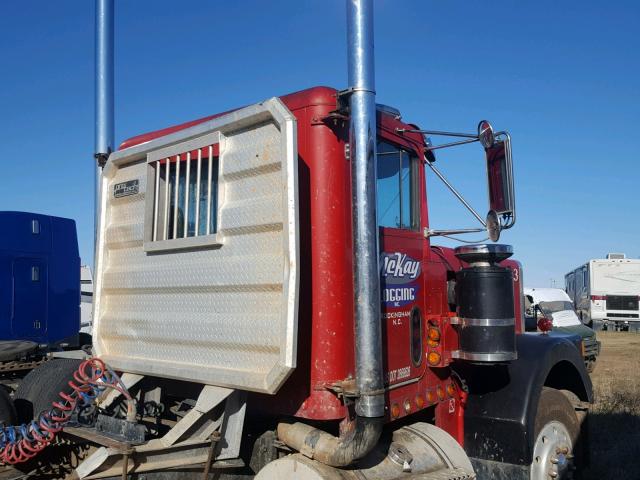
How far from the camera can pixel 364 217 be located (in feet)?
10.2

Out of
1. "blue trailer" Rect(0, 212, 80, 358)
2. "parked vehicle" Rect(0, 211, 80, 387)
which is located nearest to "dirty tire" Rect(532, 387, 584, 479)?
"parked vehicle" Rect(0, 211, 80, 387)

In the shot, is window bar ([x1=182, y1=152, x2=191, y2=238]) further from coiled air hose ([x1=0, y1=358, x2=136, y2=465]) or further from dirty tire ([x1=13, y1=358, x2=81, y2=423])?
dirty tire ([x1=13, y1=358, x2=81, y2=423])

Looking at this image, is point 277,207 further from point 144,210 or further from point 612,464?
point 612,464

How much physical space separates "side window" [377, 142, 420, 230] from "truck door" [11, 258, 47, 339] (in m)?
5.93

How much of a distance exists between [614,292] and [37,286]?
89.8 feet

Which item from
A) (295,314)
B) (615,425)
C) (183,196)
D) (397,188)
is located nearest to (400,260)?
(397,188)

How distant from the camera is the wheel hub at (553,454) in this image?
13.9 feet

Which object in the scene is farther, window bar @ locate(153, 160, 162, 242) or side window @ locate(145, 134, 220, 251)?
window bar @ locate(153, 160, 162, 242)

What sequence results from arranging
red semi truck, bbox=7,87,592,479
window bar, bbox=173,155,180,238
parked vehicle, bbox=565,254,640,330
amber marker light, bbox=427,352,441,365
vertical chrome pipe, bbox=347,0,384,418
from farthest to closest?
parked vehicle, bbox=565,254,640,330 → amber marker light, bbox=427,352,441,365 → window bar, bbox=173,155,180,238 → red semi truck, bbox=7,87,592,479 → vertical chrome pipe, bbox=347,0,384,418

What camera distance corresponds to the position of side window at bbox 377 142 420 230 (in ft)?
12.6

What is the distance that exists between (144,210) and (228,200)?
0.77m

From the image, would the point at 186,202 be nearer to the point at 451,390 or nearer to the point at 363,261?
the point at 363,261

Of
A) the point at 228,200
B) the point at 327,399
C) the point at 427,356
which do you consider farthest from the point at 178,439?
the point at 427,356

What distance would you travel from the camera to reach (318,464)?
317 centimetres
